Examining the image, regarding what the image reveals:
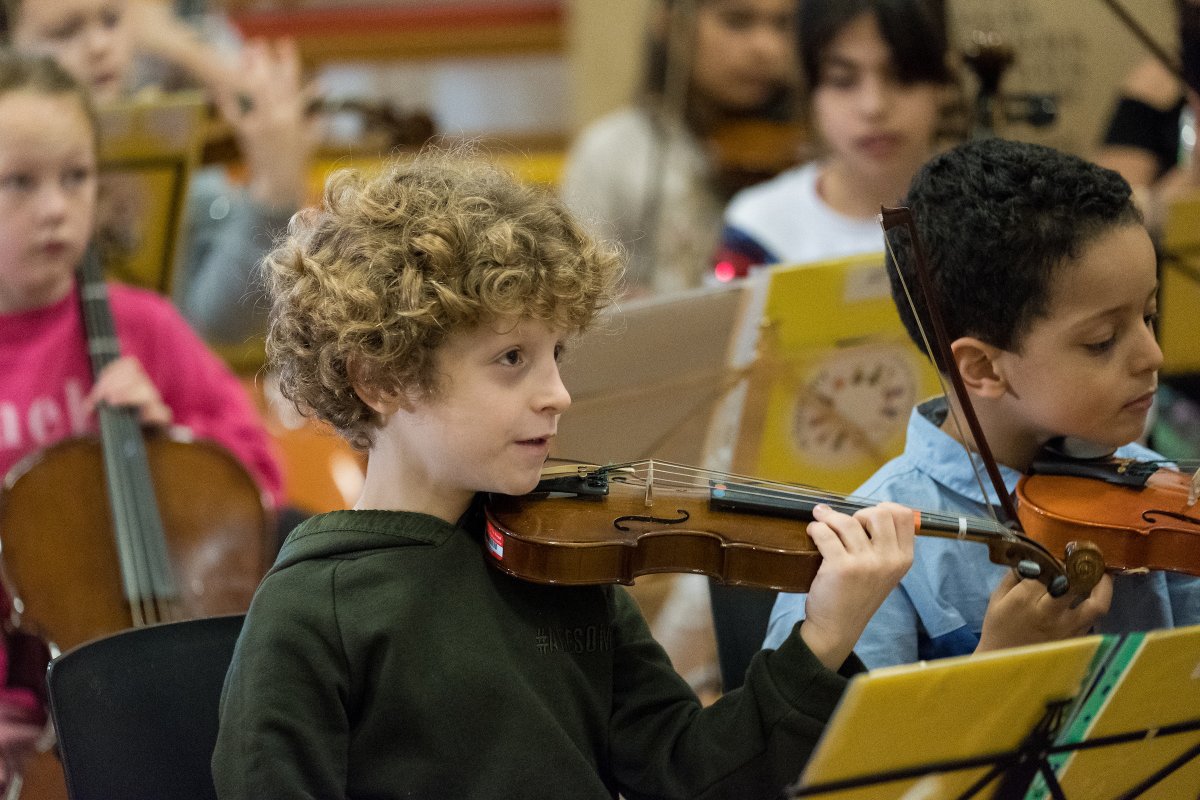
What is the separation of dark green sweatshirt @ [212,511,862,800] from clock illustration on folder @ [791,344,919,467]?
1.88ft

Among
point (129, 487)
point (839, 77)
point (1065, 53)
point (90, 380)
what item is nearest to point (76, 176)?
point (90, 380)

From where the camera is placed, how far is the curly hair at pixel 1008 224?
1153mm

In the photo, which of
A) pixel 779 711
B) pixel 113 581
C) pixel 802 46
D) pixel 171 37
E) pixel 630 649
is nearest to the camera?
pixel 779 711

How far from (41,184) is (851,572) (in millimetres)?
1135

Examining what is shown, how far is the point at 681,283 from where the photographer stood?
2787mm

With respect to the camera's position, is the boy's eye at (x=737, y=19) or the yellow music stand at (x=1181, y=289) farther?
the boy's eye at (x=737, y=19)

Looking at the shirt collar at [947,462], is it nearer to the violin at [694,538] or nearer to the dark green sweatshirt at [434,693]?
the violin at [694,538]

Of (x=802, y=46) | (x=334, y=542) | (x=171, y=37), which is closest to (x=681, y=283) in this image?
(x=802, y=46)

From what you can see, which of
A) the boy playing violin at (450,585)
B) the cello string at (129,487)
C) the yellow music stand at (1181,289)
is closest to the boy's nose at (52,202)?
the cello string at (129,487)

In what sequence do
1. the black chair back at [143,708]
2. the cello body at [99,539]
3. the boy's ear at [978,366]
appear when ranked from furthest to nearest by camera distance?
the cello body at [99,539], the boy's ear at [978,366], the black chair back at [143,708]

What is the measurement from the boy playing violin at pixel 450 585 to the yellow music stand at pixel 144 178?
94 centimetres

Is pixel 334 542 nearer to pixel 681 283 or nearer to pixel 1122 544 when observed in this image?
pixel 1122 544

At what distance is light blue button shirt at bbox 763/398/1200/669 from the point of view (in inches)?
46.6

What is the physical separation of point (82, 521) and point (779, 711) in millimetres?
930
